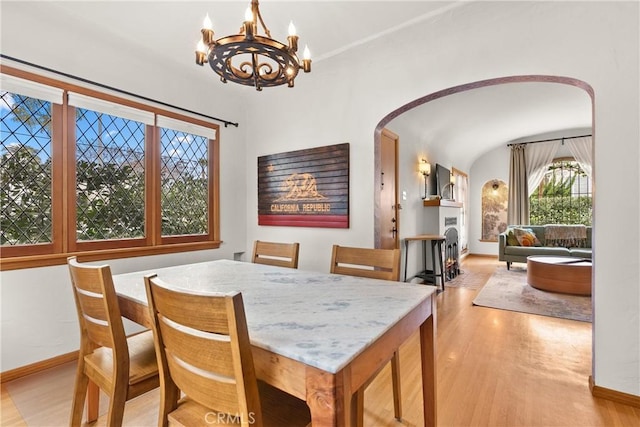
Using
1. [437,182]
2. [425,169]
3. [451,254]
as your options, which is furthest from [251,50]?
[451,254]

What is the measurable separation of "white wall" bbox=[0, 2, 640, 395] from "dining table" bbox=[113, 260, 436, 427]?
4.18 ft

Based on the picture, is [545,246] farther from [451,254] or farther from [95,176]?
[95,176]


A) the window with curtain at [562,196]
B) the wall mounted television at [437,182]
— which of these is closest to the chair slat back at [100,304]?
the wall mounted television at [437,182]

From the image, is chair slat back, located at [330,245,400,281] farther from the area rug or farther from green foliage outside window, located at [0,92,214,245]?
the area rug

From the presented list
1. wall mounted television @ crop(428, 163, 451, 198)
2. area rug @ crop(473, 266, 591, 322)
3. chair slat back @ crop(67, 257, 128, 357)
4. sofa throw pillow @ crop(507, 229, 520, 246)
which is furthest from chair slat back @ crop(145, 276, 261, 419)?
sofa throw pillow @ crop(507, 229, 520, 246)

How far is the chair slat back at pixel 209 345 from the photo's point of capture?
77 centimetres

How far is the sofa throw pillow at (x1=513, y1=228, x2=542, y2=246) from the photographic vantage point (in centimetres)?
571

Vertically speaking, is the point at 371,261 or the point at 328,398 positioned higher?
the point at 371,261

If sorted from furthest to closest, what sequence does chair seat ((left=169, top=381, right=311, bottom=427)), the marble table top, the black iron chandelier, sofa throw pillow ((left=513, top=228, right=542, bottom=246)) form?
sofa throw pillow ((left=513, top=228, right=542, bottom=246)) < the black iron chandelier < chair seat ((left=169, top=381, right=311, bottom=427)) < the marble table top

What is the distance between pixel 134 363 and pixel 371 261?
1.31m

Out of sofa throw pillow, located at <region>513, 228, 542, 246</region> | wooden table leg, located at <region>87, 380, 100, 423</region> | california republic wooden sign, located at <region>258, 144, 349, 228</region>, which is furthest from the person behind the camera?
sofa throw pillow, located at <region>513, 228, 542, 246</region>

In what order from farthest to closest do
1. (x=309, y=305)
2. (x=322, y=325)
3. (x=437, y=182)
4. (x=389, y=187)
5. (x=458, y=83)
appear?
(x=437, y=182) → (x=389, y=187) → (x=458, y=83) → (x=309, y=305) → (x=322, y=325)

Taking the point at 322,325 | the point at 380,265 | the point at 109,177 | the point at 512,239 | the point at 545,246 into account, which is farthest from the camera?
the point at 512,239

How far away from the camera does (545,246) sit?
574 centimetres
